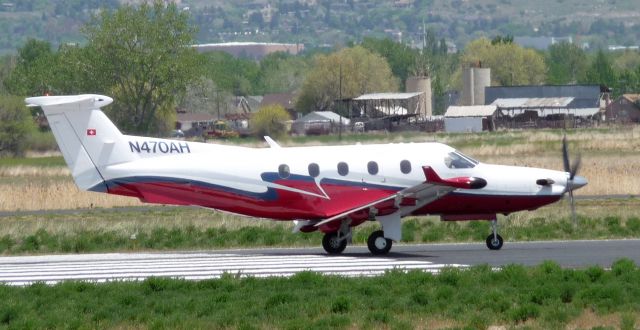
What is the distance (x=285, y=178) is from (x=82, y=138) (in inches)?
167

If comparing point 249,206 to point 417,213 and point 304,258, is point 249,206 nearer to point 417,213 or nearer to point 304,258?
point 304,258

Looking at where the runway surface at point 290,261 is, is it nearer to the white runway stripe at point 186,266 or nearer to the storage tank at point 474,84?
the white runway stripe at point 186,266

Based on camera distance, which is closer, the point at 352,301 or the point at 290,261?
the point at 352,301

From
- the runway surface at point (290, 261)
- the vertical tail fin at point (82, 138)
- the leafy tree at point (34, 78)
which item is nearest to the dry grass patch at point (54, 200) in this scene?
the runway surface at point (290, 261)

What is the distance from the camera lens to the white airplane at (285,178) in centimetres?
2706

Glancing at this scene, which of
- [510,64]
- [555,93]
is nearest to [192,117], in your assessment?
[555,93]

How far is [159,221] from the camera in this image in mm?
36344

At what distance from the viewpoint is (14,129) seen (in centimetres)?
7588

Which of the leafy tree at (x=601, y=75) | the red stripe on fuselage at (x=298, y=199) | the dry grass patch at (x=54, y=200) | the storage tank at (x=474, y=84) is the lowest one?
the leafy tree at (x=601, y=75)

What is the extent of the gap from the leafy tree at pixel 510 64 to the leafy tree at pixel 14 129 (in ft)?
280

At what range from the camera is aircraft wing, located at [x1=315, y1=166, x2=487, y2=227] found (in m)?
26.2

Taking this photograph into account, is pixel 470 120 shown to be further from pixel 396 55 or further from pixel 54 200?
pixel 396 55

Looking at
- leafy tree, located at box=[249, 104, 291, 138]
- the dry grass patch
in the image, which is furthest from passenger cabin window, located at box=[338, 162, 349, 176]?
leafy tree, located at box=[249, 104, 291, 138]

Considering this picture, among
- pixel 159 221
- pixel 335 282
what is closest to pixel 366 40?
pixel 159 221
